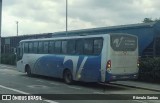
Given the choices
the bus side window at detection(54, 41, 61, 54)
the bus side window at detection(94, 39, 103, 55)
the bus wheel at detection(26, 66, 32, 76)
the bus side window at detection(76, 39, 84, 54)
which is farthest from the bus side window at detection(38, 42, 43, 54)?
the bus side window at detection(94, 39, 103, 55)

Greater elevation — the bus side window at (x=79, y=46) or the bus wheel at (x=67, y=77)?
the bus side window at (x=79, y=46)

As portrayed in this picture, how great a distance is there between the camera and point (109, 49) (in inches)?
798

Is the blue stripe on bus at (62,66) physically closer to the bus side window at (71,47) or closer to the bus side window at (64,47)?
the bus side window at (64,47)

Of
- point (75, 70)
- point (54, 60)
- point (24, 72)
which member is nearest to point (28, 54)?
point (24, 72)

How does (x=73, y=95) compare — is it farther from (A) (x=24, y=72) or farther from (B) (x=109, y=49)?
(A) (x=24, y=72)

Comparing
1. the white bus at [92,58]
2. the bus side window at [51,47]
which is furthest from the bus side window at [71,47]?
the bus side window at [51,47]

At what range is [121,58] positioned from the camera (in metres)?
20.7

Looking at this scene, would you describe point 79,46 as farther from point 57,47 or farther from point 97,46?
point 57,47

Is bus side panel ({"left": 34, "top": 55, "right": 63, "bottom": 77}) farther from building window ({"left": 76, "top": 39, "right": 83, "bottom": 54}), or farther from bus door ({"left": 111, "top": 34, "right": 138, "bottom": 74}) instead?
bus door ({"left": 111, "top": 34, "right": 138, "bottom": 74})

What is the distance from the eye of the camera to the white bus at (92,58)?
20.4 meters

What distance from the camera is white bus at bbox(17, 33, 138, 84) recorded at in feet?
66.8

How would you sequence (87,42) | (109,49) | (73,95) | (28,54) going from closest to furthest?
1. (73,95)
2. (109,49)
3. (87,42)
4. (28,54)

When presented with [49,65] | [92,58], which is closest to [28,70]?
[49,65]

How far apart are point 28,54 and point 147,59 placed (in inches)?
347
